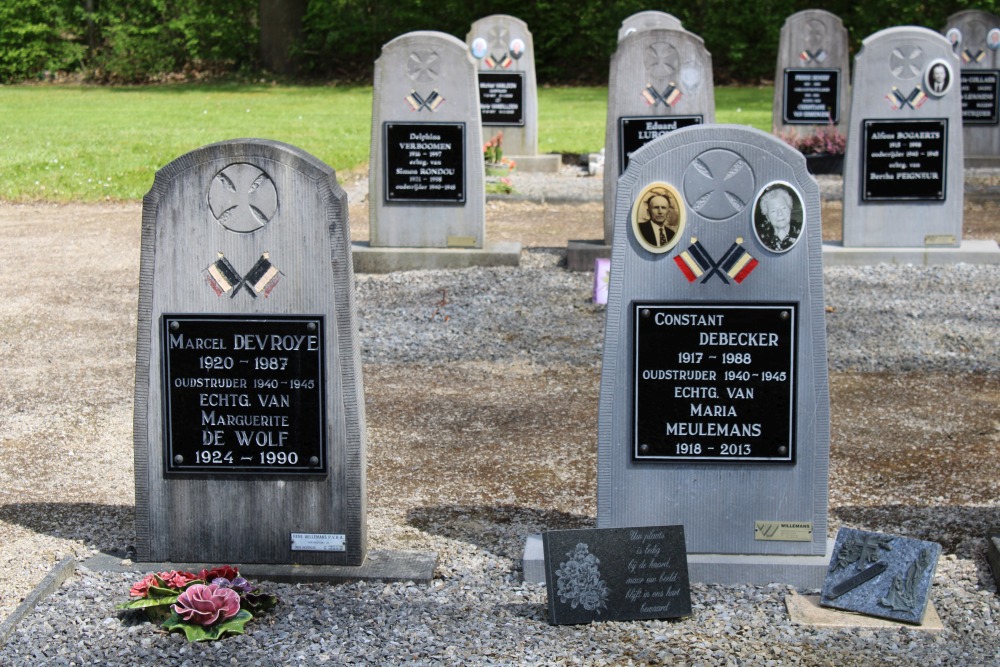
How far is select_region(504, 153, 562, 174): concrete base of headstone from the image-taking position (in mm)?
17062

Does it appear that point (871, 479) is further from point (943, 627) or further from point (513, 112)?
point (513, 112)

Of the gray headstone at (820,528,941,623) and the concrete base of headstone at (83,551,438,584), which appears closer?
the gray headstone at (820,528,941,623)

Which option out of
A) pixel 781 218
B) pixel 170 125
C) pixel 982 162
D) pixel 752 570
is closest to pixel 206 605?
pixel 752 570

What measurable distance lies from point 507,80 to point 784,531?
1327cm

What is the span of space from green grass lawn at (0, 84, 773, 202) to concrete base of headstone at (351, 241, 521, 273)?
5.05 meters

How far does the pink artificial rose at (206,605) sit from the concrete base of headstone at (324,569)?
1.30ft

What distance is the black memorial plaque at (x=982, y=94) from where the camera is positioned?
17.0 m

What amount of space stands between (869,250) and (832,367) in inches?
123

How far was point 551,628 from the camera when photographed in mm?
4004

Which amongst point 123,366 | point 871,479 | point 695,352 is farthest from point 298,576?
point 123,366

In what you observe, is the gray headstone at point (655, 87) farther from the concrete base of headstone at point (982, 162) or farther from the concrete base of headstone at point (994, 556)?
the concrete base of headstone at point (982, 162)

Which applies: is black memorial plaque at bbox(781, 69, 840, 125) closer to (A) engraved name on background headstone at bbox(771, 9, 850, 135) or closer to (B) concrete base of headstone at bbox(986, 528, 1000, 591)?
(A) engraved name on background headstone at bbox(771, 9, 850, 135)

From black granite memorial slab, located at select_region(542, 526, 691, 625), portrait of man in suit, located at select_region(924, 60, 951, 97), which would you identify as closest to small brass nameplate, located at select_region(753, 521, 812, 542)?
black granite memorial slab, located at select_region(542, 526, 691, 625)

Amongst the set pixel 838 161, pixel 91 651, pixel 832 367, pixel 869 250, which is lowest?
pixel 91 651
